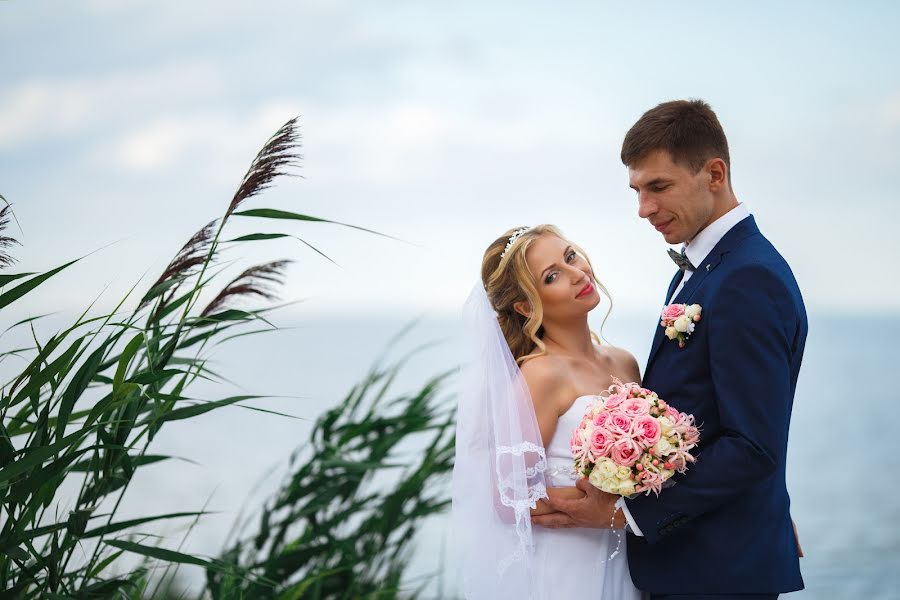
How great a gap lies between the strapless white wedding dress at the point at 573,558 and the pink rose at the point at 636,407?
17.3 inches

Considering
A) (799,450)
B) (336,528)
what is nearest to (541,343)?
(336,528)

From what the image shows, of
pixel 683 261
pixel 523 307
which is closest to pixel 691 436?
pixel 683 261

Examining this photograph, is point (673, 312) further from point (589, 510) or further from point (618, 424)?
point (589, 510)

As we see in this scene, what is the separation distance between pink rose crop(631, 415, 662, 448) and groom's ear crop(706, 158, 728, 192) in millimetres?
809

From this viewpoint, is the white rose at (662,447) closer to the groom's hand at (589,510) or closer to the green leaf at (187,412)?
the groom's hand at (589,510)

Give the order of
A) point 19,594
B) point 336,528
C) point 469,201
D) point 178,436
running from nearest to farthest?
point 19,594, point 336,528, point 178,436, point 469,201

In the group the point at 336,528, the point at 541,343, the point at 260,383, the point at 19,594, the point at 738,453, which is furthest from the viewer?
the point at 260,383

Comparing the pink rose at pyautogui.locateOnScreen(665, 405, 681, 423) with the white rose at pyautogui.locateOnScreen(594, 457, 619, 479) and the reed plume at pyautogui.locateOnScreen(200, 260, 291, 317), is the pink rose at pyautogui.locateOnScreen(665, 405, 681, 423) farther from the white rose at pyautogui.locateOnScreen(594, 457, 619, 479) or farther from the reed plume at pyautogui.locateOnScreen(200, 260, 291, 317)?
the reed plume at pyautogui.locateOnScreen(200, 260, 291, 317)

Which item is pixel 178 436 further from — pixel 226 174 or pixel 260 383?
pixel 226 174

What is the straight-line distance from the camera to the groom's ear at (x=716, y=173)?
9.19 ft

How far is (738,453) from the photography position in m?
2.49

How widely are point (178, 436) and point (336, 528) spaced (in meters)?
15.4

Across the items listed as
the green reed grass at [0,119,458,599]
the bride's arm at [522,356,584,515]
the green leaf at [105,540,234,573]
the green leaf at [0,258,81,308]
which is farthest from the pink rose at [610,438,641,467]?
the green leaf at [0,258,81,308]

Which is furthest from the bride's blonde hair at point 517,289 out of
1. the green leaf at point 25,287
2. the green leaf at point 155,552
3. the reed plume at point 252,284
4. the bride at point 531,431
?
the green leaf at point 25,287
